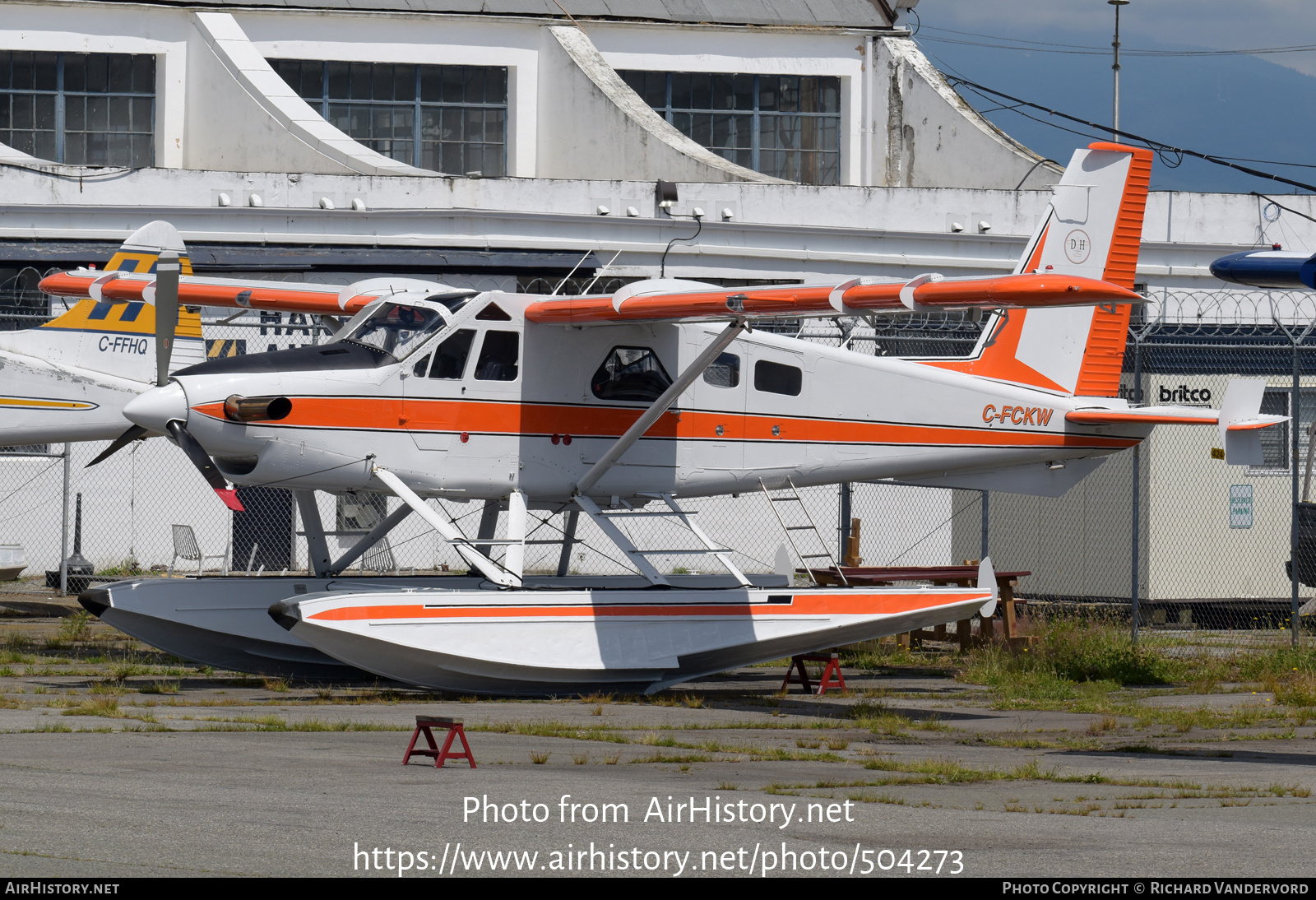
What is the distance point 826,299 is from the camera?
12.3 meters

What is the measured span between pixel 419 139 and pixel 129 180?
6.89 m

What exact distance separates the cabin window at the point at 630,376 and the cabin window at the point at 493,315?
1029 millimetres

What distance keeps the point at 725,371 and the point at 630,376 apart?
99 cm

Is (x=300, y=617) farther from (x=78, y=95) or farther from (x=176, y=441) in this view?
(x=78, y=95)

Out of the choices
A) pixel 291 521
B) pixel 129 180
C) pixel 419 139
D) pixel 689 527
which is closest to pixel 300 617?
pixel 689 527

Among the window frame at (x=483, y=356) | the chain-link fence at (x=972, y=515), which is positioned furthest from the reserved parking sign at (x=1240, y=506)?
the window frame at (x=483, y=356)

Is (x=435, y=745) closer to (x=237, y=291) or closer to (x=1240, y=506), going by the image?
(x=237, y=291)

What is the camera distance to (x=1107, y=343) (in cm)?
1594

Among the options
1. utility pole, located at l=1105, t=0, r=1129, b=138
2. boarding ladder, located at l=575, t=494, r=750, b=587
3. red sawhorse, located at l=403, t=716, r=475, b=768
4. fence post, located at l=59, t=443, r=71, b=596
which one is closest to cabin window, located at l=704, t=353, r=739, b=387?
boarding ladder, located at l=575, t=494, r=750, b=587

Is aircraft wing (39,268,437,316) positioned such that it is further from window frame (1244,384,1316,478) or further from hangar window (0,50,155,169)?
hangar window (0,50,155,169)

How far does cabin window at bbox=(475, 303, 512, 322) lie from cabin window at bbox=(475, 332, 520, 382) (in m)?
0.11

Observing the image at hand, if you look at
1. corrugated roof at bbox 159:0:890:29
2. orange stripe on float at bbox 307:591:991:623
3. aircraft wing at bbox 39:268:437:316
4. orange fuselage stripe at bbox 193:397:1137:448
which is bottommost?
orange stripe on float at bbox 307:591:991:623

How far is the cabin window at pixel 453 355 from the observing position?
13.3 metres

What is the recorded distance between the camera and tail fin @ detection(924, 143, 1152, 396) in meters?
15.6
